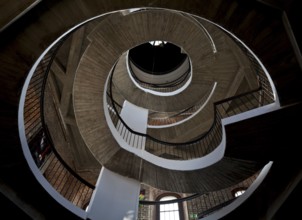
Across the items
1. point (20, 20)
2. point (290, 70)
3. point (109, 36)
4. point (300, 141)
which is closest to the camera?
point (20, 20)

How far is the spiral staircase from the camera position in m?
3.67

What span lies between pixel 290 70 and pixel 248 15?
1201 mm

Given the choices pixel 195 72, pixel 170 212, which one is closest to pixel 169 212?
pixel 170 212

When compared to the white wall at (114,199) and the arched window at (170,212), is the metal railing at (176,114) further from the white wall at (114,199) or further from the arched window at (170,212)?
the white wall at (114,199)

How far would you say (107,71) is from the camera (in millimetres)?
7695

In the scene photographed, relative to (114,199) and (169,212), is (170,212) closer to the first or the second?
(169,212)

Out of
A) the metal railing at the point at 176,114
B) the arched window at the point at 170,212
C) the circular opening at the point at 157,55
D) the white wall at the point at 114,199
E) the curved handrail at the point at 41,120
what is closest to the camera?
the curved handrail at the point at 41,120

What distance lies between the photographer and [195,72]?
442 inches

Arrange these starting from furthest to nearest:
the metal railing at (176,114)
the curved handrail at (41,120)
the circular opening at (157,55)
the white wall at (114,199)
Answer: the circular opening at (157,55) → the metal railing at (176,114) → the white wall at (114,199) → the curved handrail at (41,120)

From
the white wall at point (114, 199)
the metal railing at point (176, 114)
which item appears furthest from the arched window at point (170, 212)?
the white wall at point (114, 199)

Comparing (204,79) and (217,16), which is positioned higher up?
(204,79)

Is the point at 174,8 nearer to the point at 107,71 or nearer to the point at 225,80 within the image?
the point at 107,71

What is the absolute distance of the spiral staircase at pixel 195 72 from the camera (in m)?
3.67

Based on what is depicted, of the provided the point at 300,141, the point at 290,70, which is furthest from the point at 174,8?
the point at 300,141
